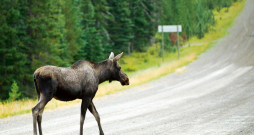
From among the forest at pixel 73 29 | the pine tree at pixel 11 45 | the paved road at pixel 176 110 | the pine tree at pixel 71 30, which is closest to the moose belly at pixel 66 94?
the paved road at pixel 176 110

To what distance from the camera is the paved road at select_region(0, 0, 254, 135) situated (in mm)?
7941

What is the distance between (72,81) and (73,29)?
28.7 meters

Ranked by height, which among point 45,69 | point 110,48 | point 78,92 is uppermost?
point 45,69

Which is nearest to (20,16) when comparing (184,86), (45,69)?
(184,86)

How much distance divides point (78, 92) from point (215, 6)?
52.9 meters

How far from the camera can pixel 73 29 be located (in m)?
34.0

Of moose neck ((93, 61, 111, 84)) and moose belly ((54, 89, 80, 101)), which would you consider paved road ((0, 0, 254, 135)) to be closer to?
moose neck ((93, 61, 111, 84))

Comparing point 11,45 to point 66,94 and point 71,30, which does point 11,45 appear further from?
point 66,94

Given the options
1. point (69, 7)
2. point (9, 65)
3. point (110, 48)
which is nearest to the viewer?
point (9, 65)

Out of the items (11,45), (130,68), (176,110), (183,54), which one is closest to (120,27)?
(130,68)

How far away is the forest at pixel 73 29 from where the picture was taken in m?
24.6

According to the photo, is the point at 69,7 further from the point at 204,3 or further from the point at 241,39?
the point at 204,3

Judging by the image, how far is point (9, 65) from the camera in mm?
24594

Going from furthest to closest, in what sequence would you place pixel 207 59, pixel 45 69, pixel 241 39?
pixel 241 39 < pixel 207 59 < pixel 45 69
